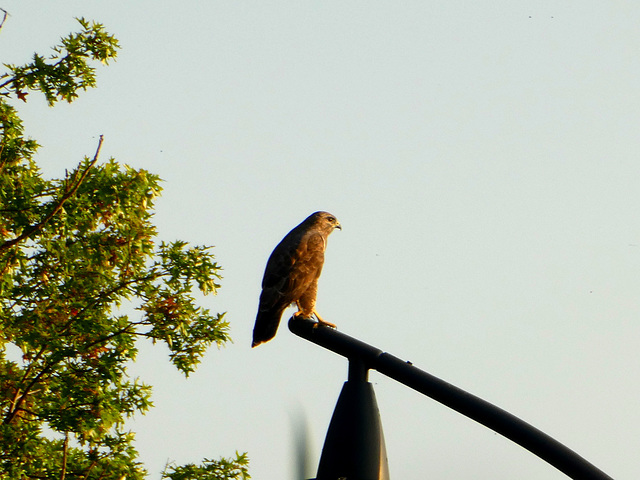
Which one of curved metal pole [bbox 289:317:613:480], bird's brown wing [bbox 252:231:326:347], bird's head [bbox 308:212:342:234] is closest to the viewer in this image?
curved metal pole [bbox 289:317:613:480]

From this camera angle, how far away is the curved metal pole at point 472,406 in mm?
2572

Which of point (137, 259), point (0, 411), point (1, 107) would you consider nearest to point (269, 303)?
point (137, 259)

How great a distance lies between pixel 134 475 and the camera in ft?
40.5

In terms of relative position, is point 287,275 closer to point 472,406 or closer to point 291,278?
point 291,278

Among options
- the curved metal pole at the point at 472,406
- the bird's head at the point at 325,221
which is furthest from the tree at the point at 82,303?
the curved metal pole at the point at 472,406

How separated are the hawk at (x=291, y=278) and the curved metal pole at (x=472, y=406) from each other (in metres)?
5.44

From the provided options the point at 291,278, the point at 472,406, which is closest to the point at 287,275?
the point at 291,278

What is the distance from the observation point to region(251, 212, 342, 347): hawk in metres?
8.50

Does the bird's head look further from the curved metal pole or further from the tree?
the curved metal pole

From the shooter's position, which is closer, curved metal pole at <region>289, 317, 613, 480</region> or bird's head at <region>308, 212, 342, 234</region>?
curved metal pole at <region>289, 317, 613, 480</region>

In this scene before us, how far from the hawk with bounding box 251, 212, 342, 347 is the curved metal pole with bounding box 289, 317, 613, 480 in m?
5.44

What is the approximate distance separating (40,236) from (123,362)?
220cm

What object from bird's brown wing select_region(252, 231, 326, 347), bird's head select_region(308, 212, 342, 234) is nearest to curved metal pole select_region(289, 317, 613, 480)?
bird's brown wing select_region(252, 231, 326, 347)

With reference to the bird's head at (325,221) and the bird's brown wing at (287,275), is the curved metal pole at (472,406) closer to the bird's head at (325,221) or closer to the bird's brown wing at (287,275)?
the bird's brown wing at (287,275)
